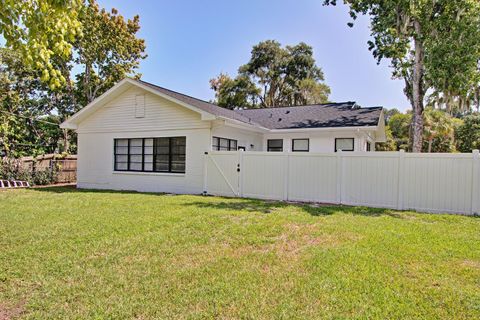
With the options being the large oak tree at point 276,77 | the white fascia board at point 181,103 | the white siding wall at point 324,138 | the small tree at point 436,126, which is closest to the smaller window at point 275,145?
the white siding wall at point 324,138

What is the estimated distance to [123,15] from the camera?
78.2 ft

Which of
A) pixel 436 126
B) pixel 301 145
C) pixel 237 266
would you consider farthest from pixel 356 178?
Result: pixel 436 126

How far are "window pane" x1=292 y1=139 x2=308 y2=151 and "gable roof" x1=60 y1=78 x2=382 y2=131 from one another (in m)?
0.73

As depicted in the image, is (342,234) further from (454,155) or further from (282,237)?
(454,155)

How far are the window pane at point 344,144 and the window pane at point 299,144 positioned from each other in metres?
1.52

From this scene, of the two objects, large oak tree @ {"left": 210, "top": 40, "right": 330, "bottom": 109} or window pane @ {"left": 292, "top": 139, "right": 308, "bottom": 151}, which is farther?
large oak tree @ {"left": 210, "top": 40, "right": 330, "bottom": 109}

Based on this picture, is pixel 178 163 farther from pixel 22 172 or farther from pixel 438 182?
pixel 438 182

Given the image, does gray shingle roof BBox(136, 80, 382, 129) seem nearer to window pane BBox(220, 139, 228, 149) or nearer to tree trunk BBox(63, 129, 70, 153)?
window pane BBox(220, 139, 228, 149)

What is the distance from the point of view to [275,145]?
1609cm

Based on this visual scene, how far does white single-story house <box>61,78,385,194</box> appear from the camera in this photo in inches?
492

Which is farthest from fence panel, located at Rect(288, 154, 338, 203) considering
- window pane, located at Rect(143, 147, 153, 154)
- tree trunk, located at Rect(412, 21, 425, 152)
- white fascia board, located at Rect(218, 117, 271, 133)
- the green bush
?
the green bush

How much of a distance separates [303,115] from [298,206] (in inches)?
346

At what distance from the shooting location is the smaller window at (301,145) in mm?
15164

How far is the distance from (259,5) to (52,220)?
47.1 feet
